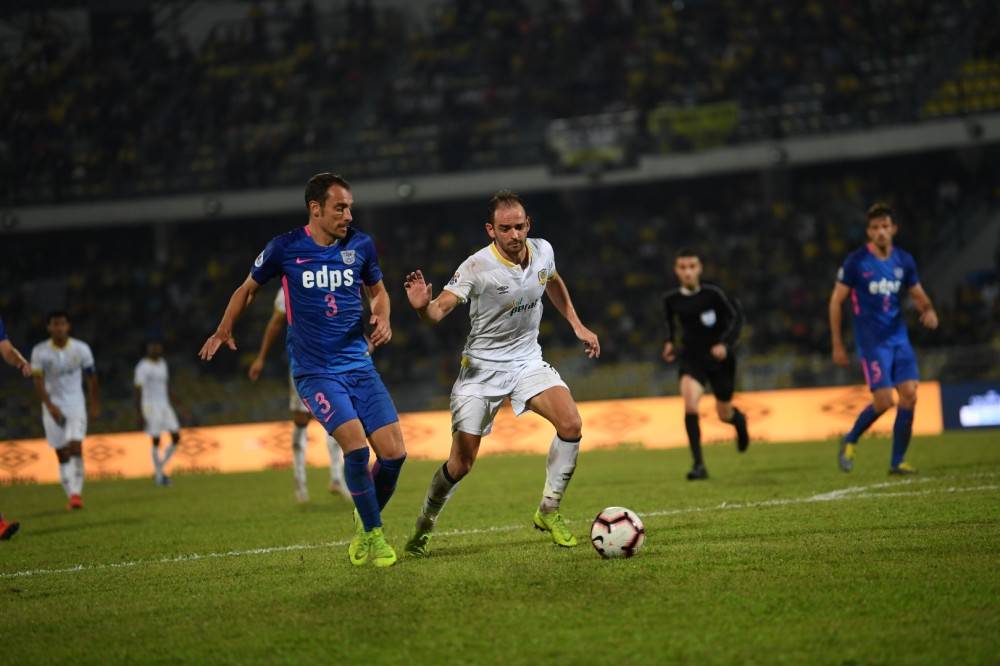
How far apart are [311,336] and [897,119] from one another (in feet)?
83.3

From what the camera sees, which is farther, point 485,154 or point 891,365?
point 485,154

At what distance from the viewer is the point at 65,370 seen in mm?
14609

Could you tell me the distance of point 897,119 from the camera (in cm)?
2983

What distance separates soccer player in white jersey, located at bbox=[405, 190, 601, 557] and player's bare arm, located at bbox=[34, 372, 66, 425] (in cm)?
686

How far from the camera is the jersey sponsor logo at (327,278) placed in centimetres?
759

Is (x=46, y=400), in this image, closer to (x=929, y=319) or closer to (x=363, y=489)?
(x=363, y=489)

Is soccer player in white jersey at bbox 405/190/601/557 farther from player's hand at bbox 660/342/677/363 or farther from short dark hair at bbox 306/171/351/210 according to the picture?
player's hand at bbox 660/342/677/363

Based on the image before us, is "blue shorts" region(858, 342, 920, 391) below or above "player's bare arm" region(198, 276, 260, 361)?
below

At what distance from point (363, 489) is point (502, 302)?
4.92ft

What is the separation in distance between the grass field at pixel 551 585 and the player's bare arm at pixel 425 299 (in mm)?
1546

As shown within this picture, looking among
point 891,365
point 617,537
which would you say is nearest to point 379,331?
point 617,537

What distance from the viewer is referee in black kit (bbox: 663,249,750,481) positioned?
44.5 feet

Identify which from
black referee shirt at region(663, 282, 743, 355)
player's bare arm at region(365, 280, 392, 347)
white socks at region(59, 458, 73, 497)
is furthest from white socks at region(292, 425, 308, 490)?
player's bare arm at region(365, 280, 392, 347)

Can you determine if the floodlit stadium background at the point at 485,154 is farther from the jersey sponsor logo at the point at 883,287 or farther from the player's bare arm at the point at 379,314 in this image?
the player's bare arm at the point at 379,314
